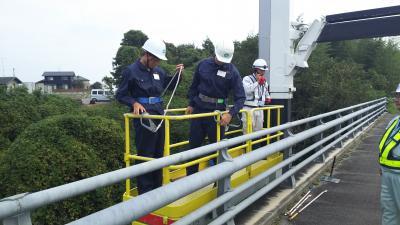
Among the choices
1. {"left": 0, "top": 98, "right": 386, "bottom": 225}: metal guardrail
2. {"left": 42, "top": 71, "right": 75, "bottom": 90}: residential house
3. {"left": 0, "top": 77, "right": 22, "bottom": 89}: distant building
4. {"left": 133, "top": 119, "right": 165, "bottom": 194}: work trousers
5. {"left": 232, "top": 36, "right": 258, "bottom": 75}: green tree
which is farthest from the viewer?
{"left": 42, "top": 71, "right": 75, "bottom": 90}: residential house

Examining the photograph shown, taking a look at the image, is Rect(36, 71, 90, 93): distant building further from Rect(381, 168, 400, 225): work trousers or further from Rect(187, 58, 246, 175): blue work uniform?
Rect(381, 168, 400, 225): work trousers

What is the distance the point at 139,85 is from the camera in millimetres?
4547

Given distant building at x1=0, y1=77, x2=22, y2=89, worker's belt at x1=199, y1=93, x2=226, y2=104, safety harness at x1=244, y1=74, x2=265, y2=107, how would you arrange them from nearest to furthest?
worker's belt at x1=199, y1=93, x2=226, y2=104 → safety harness at x1=244, y1=74, x2=265, y2=107 → distant building at x1=0, y1=77, x2=22, y2=89

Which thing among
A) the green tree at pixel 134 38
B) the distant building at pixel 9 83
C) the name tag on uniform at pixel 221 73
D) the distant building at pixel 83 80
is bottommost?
the name tag on uniform at pixel 221 73

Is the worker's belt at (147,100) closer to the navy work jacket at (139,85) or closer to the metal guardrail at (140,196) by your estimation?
the navy work jacket at (139,85)

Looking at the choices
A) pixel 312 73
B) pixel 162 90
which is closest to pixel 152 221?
pixel 162 90

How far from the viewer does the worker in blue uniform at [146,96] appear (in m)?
4.50

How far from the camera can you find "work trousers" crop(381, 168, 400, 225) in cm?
380

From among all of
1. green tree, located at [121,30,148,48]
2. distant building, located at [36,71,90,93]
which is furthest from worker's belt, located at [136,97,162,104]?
distant building, located at [36,71,90,93]

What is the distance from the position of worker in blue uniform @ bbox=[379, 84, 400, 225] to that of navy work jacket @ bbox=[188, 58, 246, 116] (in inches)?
73.5

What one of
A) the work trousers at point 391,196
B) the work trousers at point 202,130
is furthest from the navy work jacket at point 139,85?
the work trousers at point 391,196

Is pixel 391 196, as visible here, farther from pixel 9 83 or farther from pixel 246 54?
pixel 9 83

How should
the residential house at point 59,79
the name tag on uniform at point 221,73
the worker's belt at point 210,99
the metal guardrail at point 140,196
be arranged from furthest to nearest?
the residential house at point 59,79 → the worker's belt at point 210,99 → the name tag on uniform at point 221,73 → the metal guardrail at point 140,196

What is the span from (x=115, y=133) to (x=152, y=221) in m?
5.72
